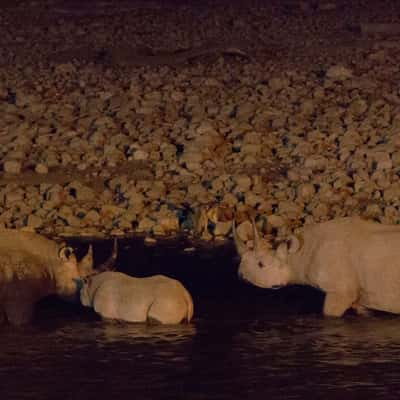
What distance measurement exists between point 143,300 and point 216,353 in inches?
46.4

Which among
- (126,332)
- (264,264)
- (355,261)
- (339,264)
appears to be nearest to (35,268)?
(126,332)

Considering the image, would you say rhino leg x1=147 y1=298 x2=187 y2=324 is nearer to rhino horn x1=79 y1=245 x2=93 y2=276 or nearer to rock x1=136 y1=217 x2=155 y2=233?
rhino horn x1=79 y1=245 x2=93 y2=276

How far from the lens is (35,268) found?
43.9ft

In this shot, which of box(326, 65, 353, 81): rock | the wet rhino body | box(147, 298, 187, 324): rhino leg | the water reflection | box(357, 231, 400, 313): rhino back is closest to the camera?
the water reflection

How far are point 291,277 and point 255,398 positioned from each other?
3.44 metres

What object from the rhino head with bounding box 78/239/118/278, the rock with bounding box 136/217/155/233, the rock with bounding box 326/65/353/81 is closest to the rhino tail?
the rhino head with bounding box 78/239/118/278

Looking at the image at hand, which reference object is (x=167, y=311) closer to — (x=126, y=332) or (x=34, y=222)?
(x=126, y=332)

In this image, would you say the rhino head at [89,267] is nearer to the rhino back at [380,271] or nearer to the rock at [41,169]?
the rhino back at [380,271]

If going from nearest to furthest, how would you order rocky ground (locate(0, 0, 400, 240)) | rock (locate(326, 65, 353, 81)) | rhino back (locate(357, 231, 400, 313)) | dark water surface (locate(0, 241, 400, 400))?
dark water surface (locate(0, 241, 400, 400))
rhino back (locate(357, 231, 400, 313))
rocky ground (locate(0, 0, 400, 240))
rock (locate(326, 65, 353, 81))

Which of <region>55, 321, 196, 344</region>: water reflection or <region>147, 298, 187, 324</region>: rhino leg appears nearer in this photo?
<region>55, 321, 196, 344</region>: water reflection

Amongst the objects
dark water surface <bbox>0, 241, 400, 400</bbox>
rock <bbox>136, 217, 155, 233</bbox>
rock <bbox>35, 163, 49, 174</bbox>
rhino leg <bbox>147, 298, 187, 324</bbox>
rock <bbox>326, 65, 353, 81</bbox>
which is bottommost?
dark water surface <bbox>0, 241, 400, 400</bbox>

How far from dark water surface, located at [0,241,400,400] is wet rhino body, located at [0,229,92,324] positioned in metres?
0.18

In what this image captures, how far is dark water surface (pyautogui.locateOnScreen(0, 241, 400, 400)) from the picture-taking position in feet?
33.3

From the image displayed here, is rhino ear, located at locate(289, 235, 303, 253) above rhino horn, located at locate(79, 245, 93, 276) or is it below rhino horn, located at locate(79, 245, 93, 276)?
above
